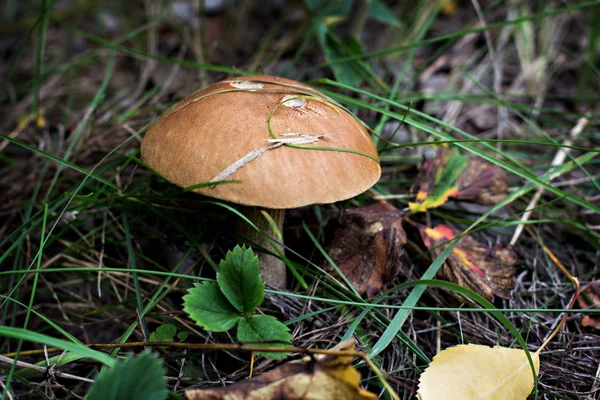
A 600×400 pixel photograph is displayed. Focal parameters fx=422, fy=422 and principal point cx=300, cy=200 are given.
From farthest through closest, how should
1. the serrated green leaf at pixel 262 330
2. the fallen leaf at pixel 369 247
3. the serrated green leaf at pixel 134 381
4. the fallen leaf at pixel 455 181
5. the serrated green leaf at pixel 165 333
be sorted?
the fallen leaf at pixel 455 181, the fallen leaf at pixel 369 247, the serrated green leaf at pixel 165 333, the serrated green leaf at pixel 262 330, the serrated green leaf at pixel 134 381

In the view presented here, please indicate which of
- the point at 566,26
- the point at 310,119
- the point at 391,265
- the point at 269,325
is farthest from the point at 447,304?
the point at 566,26

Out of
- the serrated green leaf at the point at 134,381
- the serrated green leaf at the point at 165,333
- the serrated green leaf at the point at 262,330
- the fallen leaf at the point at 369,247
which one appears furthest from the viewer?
the fallen leaf at the point at 369,247

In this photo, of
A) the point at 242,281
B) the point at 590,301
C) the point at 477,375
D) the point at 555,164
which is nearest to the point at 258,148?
the point at 242,281

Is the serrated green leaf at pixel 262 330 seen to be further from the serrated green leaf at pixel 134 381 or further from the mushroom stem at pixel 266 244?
the mushroom stem at pixel 266 244

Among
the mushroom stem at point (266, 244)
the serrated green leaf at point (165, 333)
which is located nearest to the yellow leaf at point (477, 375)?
the mushroom stem at point (266, 244)

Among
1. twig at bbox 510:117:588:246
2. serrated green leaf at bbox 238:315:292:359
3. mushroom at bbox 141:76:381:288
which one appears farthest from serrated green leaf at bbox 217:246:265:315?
twig at bbox 510:117:588:246

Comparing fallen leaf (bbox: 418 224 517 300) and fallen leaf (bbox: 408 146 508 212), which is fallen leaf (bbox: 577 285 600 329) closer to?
fallen leaf (bbox: 418 224 517 300)
